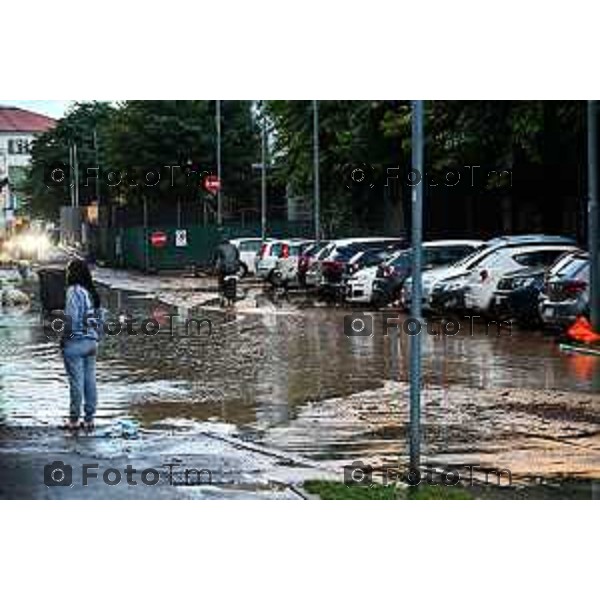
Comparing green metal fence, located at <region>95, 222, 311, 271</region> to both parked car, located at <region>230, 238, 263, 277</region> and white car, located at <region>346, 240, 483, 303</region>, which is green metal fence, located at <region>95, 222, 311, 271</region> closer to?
parked car, located at <region>230, 238, 263, 277</region>

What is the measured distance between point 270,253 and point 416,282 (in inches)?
150

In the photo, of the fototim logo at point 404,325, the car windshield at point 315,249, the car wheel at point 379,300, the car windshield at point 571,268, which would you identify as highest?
the car windshield at point 315,249

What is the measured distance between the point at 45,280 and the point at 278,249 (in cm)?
200

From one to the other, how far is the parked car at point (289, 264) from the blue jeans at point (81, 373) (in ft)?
7.33

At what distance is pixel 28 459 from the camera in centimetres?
1016

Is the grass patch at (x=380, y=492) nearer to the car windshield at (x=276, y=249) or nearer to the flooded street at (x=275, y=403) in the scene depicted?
the flooded street at (x=275, y=403)

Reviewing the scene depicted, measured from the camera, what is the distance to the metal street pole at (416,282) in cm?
934

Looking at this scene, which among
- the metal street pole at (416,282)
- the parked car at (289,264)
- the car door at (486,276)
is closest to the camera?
the metal street pole at (416,282)

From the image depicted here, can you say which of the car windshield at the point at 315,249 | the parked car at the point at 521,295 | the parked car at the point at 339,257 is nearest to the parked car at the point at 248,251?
the car windshield at the point at 315,249

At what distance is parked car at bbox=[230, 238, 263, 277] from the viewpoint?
12.0 meters

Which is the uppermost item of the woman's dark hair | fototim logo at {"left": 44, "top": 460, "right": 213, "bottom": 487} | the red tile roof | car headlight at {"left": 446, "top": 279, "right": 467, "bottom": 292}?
the red tile roof

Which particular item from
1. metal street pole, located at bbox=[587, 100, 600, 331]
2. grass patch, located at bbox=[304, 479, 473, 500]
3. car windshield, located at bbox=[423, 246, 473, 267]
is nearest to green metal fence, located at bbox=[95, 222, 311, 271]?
car windshield, located at bbox=[423, 246, 473, 267]

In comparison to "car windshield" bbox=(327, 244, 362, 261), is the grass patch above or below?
below
